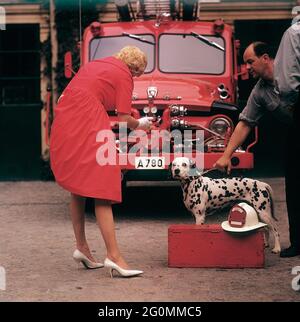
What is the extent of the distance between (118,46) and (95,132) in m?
4.30

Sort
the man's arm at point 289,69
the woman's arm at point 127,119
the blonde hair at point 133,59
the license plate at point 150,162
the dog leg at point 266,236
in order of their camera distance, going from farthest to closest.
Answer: the license plate at point 150,162
the dog leg at point 266,236
the blonde hair at point 133,59
the woman's arm at point 127,119
the man's arm at point 289,69

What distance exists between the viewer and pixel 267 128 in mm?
15359

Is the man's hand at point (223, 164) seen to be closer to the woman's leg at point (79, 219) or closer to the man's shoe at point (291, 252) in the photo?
the man's shoe at point (291, 252)

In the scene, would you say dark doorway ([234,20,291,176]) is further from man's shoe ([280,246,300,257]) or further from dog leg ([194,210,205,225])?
man's shoe ([280,246,300,257])

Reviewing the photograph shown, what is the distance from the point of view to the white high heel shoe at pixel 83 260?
7.05 m

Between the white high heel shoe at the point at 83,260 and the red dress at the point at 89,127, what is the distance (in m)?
0.57

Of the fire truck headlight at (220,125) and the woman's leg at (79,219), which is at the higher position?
the fire truck headlight at (220,125)

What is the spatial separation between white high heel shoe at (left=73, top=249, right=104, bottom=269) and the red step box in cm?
62

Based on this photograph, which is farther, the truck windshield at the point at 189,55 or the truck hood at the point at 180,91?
the truck windshield at the point at 189,55

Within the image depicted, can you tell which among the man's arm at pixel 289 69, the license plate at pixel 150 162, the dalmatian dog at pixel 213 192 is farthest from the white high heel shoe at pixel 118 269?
the license plate at pixel 150 162

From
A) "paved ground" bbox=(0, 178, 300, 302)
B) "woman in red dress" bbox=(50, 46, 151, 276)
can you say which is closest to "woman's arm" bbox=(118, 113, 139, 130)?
"woman in red dress" bbox=(50, 46, 151, 276)

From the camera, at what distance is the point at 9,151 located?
51.2ft

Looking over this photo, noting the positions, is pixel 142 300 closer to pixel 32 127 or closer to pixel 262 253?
pixel 262 253

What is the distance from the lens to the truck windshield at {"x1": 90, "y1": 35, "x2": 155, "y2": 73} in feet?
35.6
